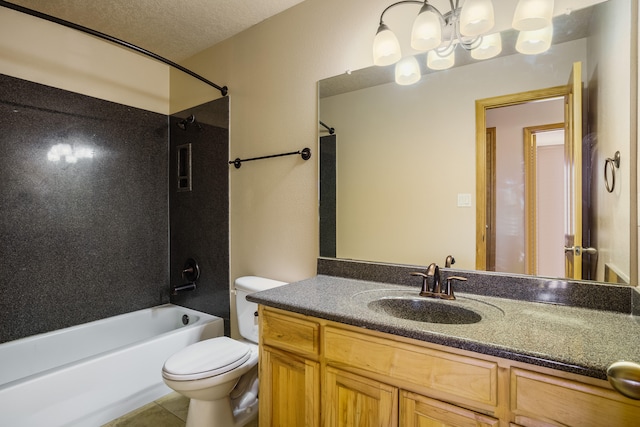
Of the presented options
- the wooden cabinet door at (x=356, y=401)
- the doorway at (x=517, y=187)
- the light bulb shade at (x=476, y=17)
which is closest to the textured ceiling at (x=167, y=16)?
the light bulb shade at (x=476, y=17)

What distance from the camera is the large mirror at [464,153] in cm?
110

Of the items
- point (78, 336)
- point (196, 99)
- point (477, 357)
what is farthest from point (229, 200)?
point (477, 357)

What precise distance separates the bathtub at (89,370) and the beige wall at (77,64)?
1704 millimetres

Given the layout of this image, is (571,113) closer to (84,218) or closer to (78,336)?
(84,218)

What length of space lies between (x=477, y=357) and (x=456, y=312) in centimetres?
38

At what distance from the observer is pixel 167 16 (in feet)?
6.62

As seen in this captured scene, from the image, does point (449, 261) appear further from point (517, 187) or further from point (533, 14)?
point (533, 14)

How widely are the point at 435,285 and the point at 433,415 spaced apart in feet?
1.70

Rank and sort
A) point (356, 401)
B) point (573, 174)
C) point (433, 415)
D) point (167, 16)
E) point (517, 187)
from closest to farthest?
1. point (433, 415)
2. point (356, 401)
3. point (573, 174)
4. point (517, 187)
5. point (167, 16)

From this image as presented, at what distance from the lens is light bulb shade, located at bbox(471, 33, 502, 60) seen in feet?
4.27

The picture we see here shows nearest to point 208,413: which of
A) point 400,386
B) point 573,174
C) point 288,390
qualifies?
point 288,390

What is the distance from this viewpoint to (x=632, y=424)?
0.68m

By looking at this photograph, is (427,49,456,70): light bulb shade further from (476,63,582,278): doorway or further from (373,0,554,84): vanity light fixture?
(476,63,582,278): doorway

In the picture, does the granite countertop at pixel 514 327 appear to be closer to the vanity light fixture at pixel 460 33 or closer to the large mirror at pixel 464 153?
the large mirror at pixel 464 153
